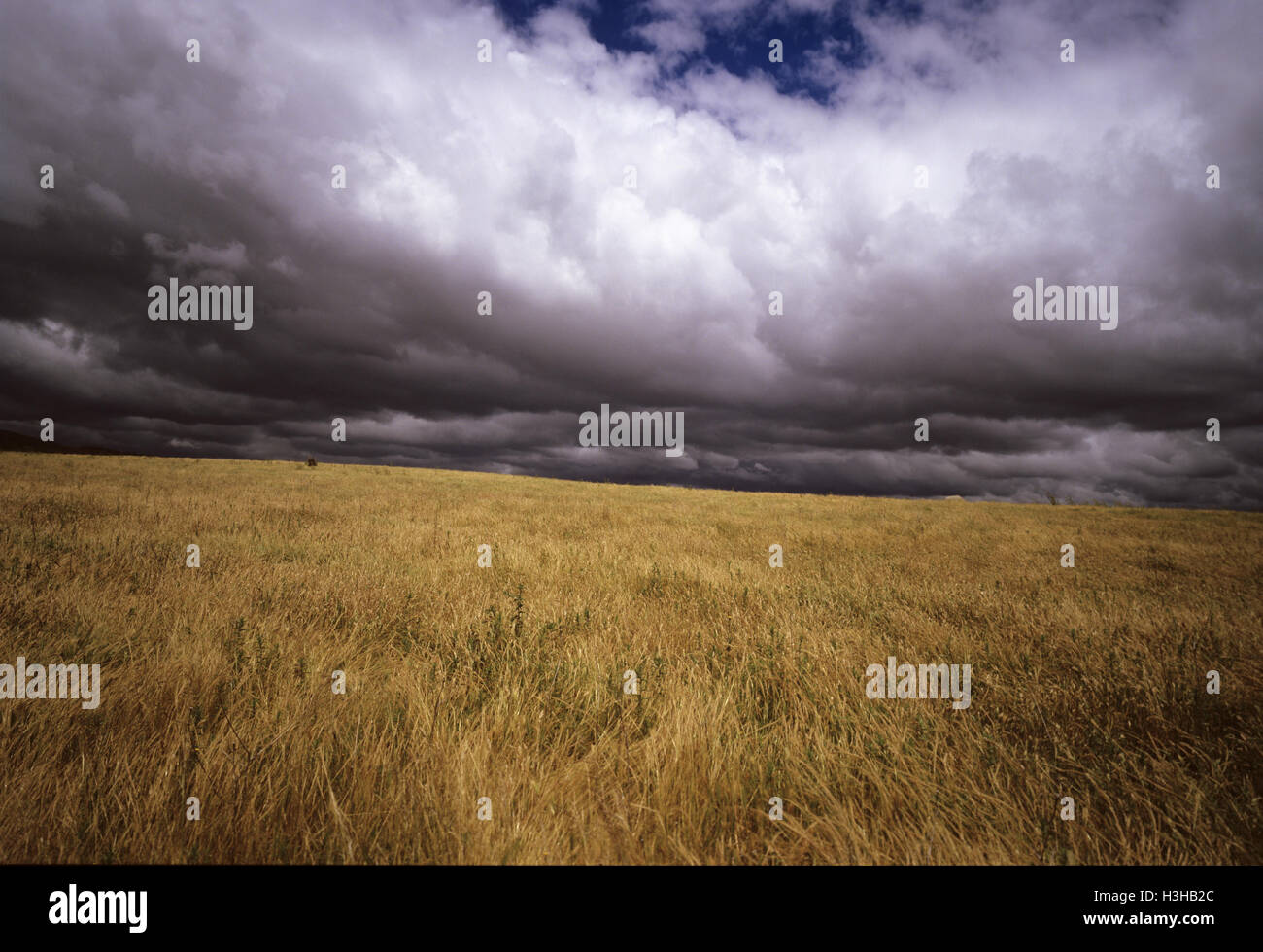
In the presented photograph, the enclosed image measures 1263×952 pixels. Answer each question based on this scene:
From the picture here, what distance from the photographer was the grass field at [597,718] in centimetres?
188

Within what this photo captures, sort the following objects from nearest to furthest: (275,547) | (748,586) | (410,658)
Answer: (410,658) → (748,586) → (275,547)

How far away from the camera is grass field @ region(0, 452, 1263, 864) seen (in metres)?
1.88

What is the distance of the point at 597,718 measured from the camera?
2844 millimetres

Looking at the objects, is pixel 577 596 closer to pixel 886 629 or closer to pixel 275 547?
pixel 886 629

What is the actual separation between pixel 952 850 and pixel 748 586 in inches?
161
